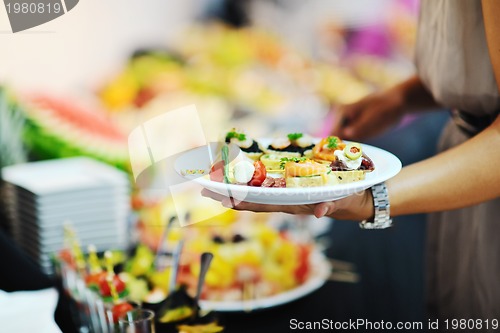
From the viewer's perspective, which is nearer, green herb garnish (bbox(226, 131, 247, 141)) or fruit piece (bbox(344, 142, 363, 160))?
fruit piece (bbox(344, 142, 363, 160))

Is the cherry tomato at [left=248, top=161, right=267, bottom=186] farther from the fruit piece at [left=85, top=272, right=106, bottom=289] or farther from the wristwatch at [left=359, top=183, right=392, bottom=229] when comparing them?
the fruit piece at [left=85, top=272, right=106, bottom=289]

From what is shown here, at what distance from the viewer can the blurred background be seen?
5.60 feet

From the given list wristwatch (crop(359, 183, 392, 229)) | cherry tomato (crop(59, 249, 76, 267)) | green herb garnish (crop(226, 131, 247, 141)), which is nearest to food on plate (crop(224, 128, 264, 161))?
green herb garnish (crop(226, 131, 247, 141))

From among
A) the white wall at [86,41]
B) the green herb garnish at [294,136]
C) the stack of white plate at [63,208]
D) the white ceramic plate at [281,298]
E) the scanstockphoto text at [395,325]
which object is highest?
the green herb garnish at [294,136]

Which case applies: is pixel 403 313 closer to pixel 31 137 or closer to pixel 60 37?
pixel 31 137

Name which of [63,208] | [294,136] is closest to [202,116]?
[63,208]

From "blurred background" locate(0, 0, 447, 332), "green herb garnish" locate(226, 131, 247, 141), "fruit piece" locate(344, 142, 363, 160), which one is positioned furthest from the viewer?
"blurred background" locate(0, 0, 447, 332)

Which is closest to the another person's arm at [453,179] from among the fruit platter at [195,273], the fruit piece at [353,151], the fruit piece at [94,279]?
the fruit piece at [353,151]

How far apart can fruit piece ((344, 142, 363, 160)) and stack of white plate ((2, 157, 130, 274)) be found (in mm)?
1028

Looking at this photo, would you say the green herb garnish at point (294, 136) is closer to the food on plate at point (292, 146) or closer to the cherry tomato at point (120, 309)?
the food on plate at point (292, 146)

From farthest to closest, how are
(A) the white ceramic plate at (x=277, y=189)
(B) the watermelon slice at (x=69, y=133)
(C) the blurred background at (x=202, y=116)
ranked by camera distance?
1. (B) the watermelon slice at (x=69, y=133)
2. (C) the blurred background at (x=202, y=116)
3. (A) the white ceramic plate at (x=277, y=189)

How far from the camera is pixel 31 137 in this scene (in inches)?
86.9

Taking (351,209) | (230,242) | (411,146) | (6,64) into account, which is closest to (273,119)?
(411,146)

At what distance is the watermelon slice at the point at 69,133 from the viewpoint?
2219mm
